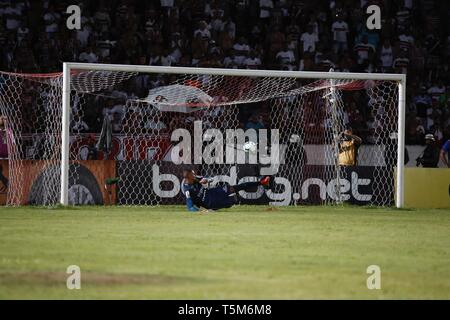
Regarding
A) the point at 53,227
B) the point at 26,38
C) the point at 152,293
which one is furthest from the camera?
the point at 26,38

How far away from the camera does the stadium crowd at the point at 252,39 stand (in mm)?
26750

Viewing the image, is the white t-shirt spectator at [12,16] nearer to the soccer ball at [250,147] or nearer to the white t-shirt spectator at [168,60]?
the white t-shirt spectator at [168,60]

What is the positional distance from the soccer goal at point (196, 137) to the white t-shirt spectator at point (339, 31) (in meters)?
3.93

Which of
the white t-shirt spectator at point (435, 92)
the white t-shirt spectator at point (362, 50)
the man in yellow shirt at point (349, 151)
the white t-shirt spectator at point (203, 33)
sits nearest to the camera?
the man in yellow shirt at point (349, 151)

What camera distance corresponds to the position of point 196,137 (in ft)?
75.7

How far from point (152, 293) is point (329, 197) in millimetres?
13511

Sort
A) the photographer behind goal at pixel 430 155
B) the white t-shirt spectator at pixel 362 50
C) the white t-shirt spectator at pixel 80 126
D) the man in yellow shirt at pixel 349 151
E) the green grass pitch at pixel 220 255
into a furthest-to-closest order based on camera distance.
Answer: the white t-shirt spectator at pixel 362 50
the photographer behind goal at pixel 430 155
the white t-shirt spectator at pixel 80 126
the man in yellow shirt at pixel 349 151
the green grass pitch at pixel 220 255

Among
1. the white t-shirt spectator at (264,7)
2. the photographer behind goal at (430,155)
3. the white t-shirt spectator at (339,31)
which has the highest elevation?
the white t-shirt spectator at (264,7)

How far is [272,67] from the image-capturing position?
92.3 ft

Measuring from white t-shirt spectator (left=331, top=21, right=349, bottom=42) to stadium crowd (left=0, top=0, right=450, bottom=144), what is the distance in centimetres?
3

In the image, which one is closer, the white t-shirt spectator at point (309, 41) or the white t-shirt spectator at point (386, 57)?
the white t-shirt spectator at point (309, 41)

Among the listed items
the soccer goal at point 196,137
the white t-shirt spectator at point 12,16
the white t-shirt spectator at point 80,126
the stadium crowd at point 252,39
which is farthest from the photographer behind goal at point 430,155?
the white t-shirt spectator at point 12,16
